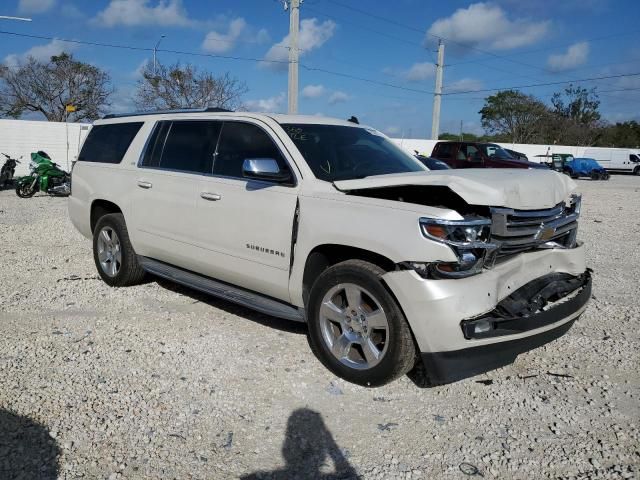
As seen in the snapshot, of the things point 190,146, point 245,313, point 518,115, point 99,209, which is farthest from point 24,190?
point 518,115

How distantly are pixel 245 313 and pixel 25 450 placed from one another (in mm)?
2498

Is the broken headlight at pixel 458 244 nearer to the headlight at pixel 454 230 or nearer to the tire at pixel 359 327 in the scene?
the headlight at pixel 454 230

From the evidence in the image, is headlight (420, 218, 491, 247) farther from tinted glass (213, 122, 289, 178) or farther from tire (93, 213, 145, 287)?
tire (93, 213, 145, 287)

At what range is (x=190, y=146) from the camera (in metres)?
5.12

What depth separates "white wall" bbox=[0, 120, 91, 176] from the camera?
71.1ft

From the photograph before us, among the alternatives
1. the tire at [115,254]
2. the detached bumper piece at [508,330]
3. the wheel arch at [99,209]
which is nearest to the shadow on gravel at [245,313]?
the tire at [115,254]

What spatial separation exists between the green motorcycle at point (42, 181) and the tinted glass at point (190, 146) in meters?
11.7

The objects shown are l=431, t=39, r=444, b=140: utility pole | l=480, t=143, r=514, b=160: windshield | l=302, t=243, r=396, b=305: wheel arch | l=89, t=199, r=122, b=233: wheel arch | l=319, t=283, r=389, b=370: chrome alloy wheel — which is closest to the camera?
l=319, t=283, r=389, b=370: chrome alloy wheel

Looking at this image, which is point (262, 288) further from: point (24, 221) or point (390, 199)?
point (24, 221)

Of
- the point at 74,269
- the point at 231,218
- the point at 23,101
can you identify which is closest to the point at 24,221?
the point at 74,269

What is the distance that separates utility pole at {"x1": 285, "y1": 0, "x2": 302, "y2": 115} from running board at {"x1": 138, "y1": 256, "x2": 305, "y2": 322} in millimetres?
17529

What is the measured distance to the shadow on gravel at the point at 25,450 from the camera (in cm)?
277

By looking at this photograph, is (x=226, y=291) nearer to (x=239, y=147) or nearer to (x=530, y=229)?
(x=239, y=147)

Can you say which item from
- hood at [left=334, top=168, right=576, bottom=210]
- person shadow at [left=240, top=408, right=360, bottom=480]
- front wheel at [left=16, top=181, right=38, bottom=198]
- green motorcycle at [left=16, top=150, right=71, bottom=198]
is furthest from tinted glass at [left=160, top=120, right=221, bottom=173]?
front wheel at [left=16, top=181, right=38, bottom=198]
